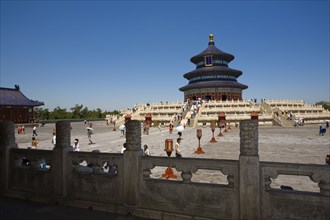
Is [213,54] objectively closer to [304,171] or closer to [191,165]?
[191,165]

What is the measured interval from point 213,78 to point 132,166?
60858 millimetres

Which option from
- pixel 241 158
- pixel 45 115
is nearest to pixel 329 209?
pixel 241 158

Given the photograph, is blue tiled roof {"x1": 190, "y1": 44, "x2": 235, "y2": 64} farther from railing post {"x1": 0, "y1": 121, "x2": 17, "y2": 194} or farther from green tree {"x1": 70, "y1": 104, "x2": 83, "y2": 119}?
railing post {"x1": 0, "y1": 121, "x2": 17, "y2": 194}

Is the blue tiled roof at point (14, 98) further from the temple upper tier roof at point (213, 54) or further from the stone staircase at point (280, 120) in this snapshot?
the stone staircase at point (280, 120)

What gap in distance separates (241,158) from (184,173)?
1.23 m

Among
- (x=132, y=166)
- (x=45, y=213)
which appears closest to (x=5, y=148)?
(x=45, y=213)

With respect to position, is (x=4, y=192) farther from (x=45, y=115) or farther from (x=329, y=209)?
(x=45, y=115)

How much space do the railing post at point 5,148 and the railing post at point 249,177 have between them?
20.6 ft

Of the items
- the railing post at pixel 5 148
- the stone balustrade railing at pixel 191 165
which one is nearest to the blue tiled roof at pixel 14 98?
the railing post at pixel 5 148

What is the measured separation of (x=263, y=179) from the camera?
472 centimetres

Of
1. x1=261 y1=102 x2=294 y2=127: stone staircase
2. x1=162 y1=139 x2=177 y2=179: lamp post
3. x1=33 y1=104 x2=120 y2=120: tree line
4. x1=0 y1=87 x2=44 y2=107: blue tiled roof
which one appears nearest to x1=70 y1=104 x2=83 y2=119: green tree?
x1=33 y1=104 x2=120 y2=120: tree line

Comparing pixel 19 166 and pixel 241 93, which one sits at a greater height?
pixel 241 93

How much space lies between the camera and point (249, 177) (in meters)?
4.74

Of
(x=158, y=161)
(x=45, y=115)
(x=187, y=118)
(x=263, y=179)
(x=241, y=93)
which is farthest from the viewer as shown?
(x=45, y=115)
